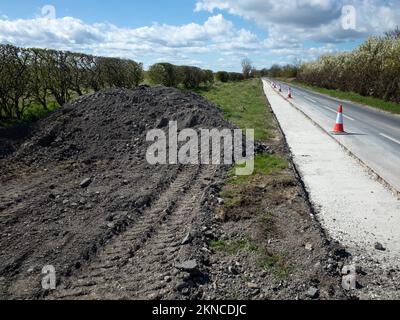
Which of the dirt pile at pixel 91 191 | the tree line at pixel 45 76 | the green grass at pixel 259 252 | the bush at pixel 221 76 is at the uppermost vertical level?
the bush at pixel 221 76

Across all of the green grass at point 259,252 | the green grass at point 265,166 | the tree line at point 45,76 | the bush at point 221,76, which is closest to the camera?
the green grass at point 259,252

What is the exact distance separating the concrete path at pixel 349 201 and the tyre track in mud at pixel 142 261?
2.23 m

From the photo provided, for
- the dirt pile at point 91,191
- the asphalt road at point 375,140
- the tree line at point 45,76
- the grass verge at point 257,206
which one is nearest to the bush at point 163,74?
the tree line at point 45,76

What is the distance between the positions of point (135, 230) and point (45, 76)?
1204 centimetres

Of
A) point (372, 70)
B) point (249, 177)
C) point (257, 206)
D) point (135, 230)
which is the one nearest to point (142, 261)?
point (135, 230)

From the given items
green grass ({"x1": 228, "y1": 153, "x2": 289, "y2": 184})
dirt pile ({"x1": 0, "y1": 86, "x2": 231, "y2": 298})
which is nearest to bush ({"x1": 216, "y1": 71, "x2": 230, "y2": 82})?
dirt pile ({"x1": 0, "y1": 86, "x2": 231, "y2": 298})

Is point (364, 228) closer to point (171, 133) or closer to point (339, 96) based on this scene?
point (171, 133)

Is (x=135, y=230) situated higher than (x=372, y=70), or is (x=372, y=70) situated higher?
(x=372, y=70)

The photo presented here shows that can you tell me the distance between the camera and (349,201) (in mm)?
6918

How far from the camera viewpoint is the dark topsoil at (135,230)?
Answer: 4.19 meters

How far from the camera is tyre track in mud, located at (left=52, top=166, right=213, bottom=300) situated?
4047 millimetres

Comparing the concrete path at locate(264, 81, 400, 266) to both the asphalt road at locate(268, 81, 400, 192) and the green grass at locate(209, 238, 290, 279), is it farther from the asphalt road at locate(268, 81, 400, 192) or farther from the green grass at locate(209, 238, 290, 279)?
the green grass at locate(209, 238, 290, 279)

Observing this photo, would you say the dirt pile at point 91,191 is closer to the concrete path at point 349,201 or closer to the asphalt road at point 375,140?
the concrete path at point 349,201

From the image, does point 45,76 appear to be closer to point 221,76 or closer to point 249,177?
point 249,177
